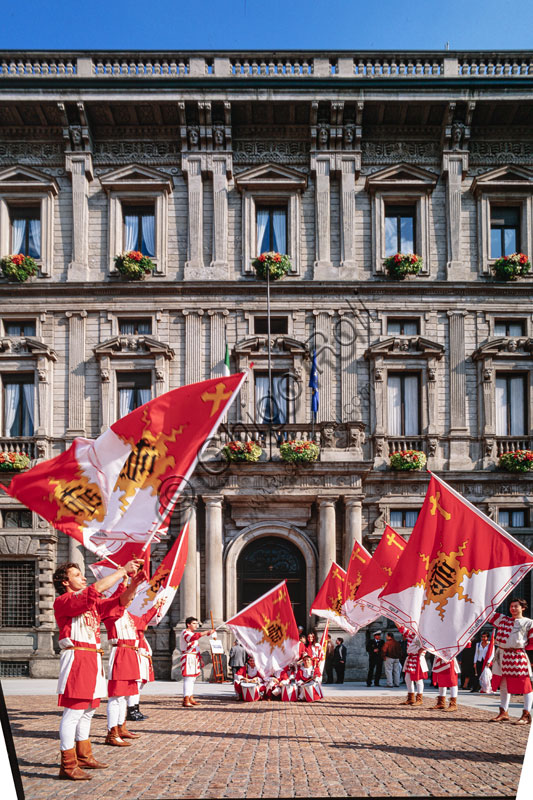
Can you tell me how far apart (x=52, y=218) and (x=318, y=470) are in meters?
5.97

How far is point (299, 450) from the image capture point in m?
14.0

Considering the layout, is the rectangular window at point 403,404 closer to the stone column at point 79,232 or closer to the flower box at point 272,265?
the flower box at point 272,265

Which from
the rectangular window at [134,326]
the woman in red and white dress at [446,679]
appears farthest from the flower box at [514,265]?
the woman in red and white dress at [446,679]

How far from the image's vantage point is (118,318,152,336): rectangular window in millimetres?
13422

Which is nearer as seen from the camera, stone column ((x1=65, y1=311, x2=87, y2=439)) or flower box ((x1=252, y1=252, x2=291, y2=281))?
stone column ((x1=65, y1=311, x2=87, y2=439))

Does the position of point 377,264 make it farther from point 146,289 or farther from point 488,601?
point 488,601

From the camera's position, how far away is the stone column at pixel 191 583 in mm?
15375

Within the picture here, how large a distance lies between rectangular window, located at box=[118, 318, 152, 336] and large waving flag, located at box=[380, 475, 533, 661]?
535 cm

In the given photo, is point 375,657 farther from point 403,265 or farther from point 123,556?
point 123,556

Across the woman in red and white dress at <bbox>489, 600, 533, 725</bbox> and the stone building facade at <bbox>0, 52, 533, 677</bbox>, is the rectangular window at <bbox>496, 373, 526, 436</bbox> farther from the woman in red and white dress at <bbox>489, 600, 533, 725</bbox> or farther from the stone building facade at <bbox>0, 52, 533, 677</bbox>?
the woman in red and white dress at <bbox>489, 600, 533, 725</bbox>

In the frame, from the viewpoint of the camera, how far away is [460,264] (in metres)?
13.9

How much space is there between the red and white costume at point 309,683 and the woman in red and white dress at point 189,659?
1.92 m

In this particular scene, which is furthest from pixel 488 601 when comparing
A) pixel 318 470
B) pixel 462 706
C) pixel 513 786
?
pixel 318 470

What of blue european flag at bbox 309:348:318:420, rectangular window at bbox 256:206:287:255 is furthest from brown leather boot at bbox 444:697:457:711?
rectangular window at bbox 256:206:287:255
